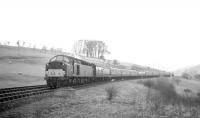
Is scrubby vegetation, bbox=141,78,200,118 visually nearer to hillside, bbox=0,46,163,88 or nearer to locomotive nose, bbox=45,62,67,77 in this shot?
locomotive nose, bbox=45,62,67,77

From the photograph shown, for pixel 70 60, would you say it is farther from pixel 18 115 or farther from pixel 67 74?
pixel 18 115

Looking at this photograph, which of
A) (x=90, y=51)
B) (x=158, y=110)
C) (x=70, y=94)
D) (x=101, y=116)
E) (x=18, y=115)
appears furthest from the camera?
(x=90, y=51)

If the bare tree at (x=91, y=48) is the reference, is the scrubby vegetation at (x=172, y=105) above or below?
below

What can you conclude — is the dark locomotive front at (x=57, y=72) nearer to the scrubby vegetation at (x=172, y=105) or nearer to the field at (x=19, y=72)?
the scrubby vegetation at (x=172, y=105)

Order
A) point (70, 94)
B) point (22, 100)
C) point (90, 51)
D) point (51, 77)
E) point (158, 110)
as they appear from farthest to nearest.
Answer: point (90, 51), point (51, 77), point (70, 94), point (158, 110), point (22, 100)

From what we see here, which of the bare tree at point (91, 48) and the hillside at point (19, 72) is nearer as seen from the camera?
the hillside at point (19, 72)

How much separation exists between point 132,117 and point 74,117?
3.37 meters

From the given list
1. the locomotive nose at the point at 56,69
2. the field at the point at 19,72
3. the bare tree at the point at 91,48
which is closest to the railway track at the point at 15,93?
the locomotive nose at the point at 56,69

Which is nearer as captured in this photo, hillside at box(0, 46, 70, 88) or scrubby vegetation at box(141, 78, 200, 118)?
scrubby vegetation at box(141, 78, 200, 118)

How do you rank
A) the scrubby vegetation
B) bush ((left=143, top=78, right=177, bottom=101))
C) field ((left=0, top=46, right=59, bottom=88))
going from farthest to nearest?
field ((left=0, top=46, right=59, bottom=88)), bush ((left=143, top=78, right=177, bottom=101)), the scrubby vegetation

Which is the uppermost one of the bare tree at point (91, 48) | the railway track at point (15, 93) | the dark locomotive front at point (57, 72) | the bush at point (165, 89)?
the bare tree at point (91, 48)

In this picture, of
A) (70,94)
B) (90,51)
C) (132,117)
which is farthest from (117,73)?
(90,51)

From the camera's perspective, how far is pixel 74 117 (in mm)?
10742

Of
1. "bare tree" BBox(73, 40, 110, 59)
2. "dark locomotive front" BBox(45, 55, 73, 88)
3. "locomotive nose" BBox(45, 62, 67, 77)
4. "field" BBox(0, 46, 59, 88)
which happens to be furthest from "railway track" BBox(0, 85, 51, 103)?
"bare tree" BBox(73, 40, 110, 59)
